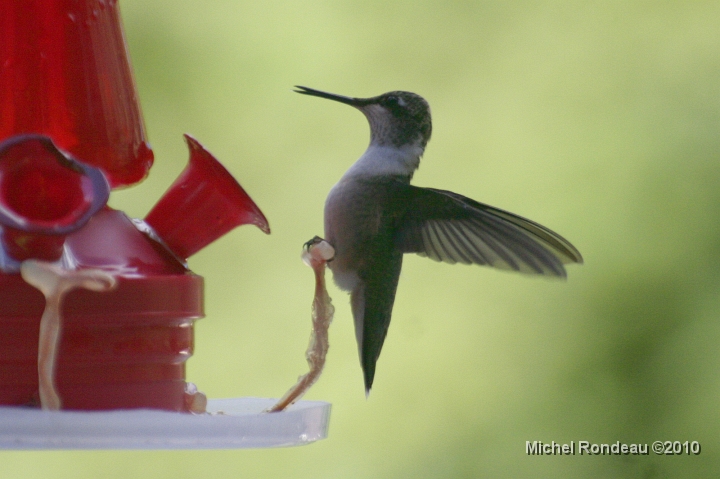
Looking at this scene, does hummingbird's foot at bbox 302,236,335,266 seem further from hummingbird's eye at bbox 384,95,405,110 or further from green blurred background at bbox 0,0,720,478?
green blurred background at bbox 0,0,720,478

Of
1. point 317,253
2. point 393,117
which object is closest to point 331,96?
point 393,117

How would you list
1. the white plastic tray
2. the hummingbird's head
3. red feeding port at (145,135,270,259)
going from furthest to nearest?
the hummingbird's head
red feeding port at (145,135,270,259)
the white plastic tray

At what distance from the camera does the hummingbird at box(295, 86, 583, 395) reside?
260cm

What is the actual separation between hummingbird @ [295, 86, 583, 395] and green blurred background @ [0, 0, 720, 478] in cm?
192

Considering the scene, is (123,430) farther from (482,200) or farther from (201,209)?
(482,200)

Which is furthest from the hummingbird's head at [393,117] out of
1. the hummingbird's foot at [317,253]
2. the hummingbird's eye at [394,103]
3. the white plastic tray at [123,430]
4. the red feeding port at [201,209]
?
the white plastic tray at [123,430]

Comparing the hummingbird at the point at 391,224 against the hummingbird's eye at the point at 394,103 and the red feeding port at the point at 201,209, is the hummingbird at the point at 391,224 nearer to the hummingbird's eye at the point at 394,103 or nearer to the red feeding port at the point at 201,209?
the hummingbird's eye at the point at 394,103

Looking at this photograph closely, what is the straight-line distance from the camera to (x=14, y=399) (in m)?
1.69

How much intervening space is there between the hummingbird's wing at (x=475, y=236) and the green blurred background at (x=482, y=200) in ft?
7.09

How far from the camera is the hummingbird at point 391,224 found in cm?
260

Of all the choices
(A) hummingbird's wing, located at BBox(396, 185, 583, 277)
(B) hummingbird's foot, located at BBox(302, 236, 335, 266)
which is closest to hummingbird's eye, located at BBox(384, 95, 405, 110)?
(A) hummingbird's wing, located at BBox(396, 185, 583, 277)

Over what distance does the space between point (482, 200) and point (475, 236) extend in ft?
9.56

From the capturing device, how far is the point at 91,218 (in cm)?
167

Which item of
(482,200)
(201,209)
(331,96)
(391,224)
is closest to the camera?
(201,209)
